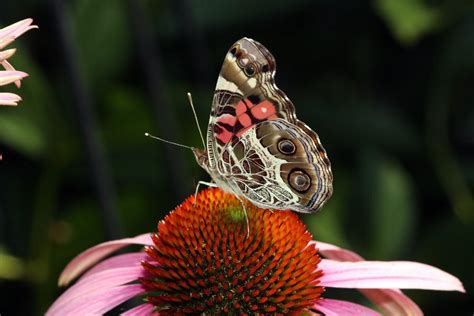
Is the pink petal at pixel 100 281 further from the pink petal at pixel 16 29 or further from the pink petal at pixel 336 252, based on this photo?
the pink petal at pixel 16 29

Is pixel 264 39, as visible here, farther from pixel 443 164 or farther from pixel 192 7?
pixel 443 164

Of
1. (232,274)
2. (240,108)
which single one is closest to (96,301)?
(232,274)

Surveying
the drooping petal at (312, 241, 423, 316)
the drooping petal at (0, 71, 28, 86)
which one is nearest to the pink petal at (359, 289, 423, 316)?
the drooping petal at (312, 241, 423, 316)

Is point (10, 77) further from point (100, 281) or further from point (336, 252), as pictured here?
point (336, 252)

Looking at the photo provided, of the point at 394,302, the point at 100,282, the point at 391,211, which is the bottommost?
the point at 394,302

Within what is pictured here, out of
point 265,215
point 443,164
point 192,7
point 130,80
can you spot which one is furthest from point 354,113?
point 265,215

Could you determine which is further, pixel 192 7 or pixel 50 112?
pixel 192 7

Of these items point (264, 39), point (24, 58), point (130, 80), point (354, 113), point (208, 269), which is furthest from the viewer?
point (130, 80)
